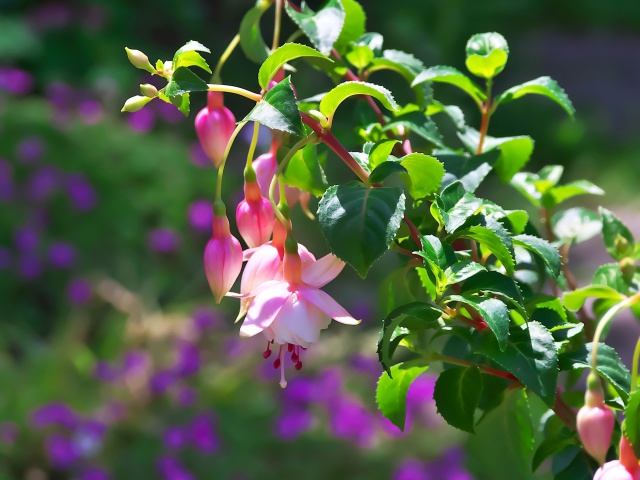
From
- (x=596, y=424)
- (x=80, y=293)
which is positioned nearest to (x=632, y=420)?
(x=596, y=424)

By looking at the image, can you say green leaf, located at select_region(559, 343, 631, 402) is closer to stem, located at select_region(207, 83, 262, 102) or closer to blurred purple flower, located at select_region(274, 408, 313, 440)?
stem, located at select_region(207, 83, 262, 102)

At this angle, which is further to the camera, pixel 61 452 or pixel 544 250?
pixel 61 452

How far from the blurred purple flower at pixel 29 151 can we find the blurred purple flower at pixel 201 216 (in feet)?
1.53

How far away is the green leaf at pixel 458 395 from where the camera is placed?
1.36 ft

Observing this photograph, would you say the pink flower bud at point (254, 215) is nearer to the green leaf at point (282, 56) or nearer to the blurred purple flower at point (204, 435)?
the green leaf at point (282, 56)

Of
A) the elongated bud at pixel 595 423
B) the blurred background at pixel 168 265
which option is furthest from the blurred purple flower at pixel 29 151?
the elongated bud at pixel 595 423

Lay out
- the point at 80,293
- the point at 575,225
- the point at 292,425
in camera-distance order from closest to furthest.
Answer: the point at 575,225, the point at 292,425, the point at 80,293

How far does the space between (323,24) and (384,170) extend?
11cm

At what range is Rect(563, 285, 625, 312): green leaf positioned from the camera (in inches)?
17.2

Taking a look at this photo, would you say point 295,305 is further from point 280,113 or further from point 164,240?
point 164,240

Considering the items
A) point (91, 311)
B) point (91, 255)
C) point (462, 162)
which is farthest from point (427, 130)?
point (91, 255)

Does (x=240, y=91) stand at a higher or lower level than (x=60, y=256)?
higher

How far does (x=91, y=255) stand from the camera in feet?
8.68

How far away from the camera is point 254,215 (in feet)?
1.37
